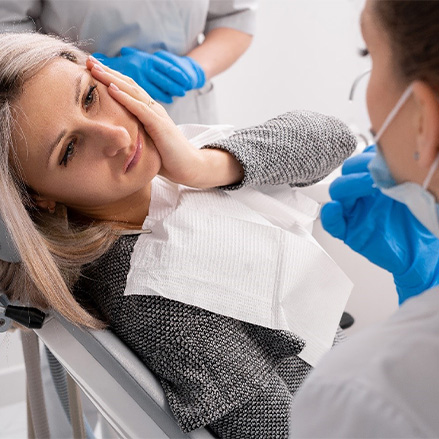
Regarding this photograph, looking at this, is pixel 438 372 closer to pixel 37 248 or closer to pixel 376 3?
pixel 376 3

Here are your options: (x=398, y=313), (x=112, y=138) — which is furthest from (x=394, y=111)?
(x=112, y=138)

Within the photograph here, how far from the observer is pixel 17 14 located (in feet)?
4.82

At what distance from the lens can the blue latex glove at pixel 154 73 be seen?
1500 millimetres

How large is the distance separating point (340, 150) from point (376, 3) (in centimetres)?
74

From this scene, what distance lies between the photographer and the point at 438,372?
2.13ft

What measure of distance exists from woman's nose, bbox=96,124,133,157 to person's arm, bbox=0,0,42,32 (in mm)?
483

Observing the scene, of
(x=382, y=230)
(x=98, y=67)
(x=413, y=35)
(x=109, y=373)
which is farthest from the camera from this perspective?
(x=382, y=230)

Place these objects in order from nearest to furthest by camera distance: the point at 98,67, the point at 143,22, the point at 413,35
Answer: the point at 413,35, the point at 98,67, the point at 143,22

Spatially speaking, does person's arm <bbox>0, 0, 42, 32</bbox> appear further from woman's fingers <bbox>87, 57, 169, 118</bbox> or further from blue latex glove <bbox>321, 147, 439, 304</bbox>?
blue latex glove <bbox>321, 147, 439, 304</bbox>

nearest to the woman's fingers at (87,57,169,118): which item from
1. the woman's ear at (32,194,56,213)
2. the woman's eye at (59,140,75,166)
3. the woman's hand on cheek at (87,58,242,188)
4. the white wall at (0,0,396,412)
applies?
the woman's hand on cheek at (87,58,242,188)

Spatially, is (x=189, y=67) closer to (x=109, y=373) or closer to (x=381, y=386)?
(x=109, y=373)

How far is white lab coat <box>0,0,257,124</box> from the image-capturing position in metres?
1.51

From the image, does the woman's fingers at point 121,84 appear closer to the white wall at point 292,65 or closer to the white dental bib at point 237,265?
the white dental bib at point 237,265

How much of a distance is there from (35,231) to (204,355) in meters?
0.34
